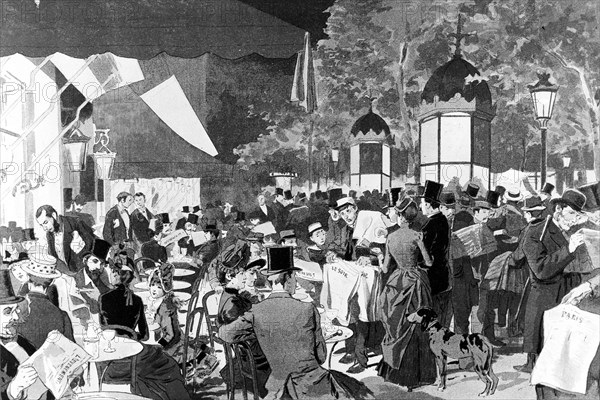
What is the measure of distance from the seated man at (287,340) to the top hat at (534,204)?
6.40 ft

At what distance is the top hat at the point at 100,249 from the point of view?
5.07 meters

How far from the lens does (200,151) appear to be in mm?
5125

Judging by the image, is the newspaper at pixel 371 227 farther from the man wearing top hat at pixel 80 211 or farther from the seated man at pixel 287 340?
the man wearing top hat at pixel 80 211

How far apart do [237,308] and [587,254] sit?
2.84 meters

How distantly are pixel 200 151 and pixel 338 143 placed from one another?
1124 millimetres

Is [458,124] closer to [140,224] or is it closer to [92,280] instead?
[140,224]

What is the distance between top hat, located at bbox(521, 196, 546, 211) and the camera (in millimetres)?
5074

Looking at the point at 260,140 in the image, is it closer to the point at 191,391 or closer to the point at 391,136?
the point at 391,136

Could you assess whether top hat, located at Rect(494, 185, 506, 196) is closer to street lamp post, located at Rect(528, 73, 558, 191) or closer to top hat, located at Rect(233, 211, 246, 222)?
street lamp post, located at Rect(528, 73, 558, 191)

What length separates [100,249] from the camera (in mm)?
5082

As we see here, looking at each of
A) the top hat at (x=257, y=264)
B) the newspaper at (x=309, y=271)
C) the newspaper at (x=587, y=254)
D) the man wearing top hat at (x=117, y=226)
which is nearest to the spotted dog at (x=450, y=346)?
the newspaper at (x=309, y=271)

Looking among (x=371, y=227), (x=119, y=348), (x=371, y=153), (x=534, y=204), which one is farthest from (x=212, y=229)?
(x=534, y=204)

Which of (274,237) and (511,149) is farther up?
(511,149)

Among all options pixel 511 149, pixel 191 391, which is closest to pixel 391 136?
pixel 511 149
